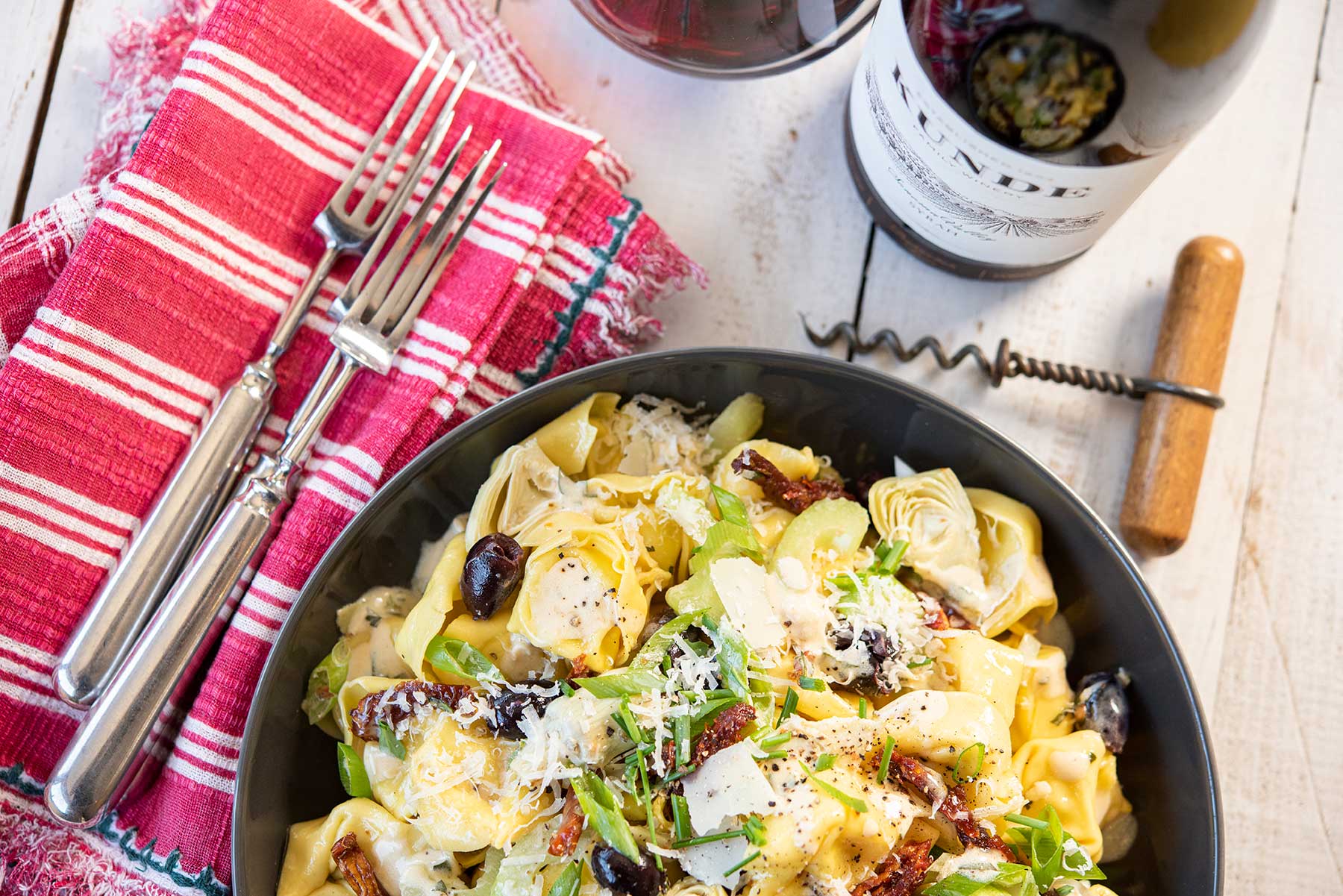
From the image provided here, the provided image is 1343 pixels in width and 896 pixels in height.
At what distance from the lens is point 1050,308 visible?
7.11 feet

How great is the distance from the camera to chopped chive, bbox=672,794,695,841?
4.80 feet

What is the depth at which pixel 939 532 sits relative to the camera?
1.78m

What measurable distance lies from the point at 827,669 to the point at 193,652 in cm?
112

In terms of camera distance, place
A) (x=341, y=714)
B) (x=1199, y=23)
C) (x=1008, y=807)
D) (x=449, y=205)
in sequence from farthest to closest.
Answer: (x=449, y=205), (x=341, y=714), (x=1008, y=807), (x=1199, y=23)

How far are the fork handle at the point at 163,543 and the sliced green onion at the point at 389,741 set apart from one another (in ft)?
1.79

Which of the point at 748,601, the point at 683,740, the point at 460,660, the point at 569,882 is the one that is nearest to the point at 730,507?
the point at 748,601

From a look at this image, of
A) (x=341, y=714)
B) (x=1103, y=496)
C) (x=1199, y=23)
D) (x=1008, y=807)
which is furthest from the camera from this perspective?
(x=1103, y=496)

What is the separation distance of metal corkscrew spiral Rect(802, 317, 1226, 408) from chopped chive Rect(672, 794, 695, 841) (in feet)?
3.37

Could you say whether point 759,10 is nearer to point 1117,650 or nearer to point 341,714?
point 1117,650

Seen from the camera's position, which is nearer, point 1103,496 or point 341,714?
point 341,714

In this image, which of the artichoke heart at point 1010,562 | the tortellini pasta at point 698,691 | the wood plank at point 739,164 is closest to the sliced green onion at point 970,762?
the tortellini pasta at point 698,691

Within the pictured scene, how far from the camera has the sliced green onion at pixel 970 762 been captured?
5.15ft

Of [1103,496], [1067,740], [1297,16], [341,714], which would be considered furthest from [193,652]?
[1297,16]

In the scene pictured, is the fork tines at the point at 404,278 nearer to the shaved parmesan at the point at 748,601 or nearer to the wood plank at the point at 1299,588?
the shaved parmesan at the point at 748,601
